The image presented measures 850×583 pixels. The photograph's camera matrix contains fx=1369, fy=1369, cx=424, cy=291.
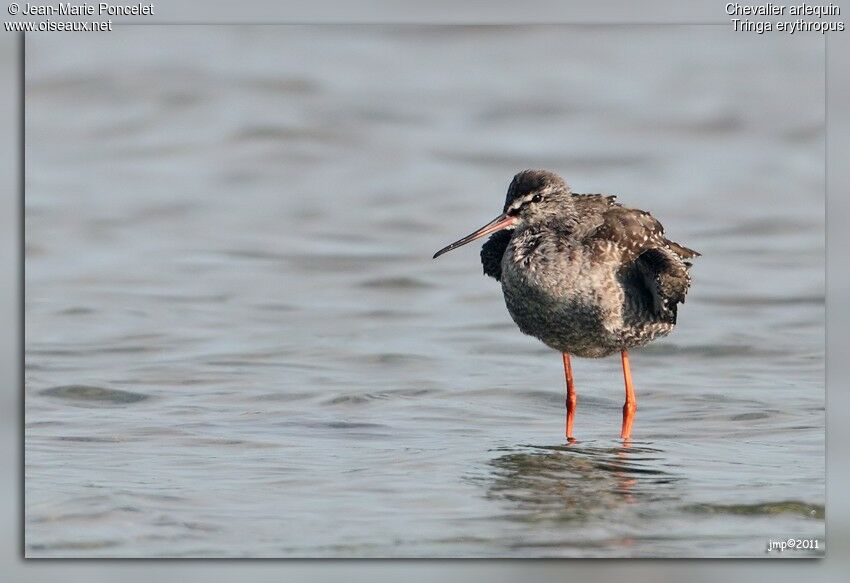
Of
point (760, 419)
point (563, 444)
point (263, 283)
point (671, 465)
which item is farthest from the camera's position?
point (263, 283)

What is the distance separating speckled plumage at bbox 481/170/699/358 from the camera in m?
9.77

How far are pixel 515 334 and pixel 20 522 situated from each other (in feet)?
22.8

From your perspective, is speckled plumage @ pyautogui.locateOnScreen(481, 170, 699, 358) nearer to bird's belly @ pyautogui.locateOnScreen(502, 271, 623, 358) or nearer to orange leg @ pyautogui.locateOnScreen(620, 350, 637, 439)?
bird's belly @ pyautogui.locateOnScreen(502, 271, 623, 358)

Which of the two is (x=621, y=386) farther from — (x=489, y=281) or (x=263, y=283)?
(x=263, y=283)

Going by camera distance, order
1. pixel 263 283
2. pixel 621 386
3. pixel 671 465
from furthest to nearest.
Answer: pixel 263 283 → pixel 621 386 → pixel 671 465

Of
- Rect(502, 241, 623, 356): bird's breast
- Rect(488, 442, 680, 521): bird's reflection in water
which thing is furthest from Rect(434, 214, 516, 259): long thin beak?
Rect(488, 442, 680, 521): bird's reflection in water

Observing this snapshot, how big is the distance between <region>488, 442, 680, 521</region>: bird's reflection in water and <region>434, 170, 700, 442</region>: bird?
523 millimetres

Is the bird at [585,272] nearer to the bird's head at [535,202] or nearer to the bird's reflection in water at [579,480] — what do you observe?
the bird's head at [535,202]

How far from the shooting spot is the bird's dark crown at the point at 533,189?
10.2 metres

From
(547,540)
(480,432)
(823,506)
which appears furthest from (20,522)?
(823,506)

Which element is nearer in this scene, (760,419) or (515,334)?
(760,419)

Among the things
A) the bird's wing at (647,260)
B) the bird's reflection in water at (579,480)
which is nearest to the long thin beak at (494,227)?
the bird's wing at (647,260)

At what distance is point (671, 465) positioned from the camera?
8836 millimetres

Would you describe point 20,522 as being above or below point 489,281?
below
